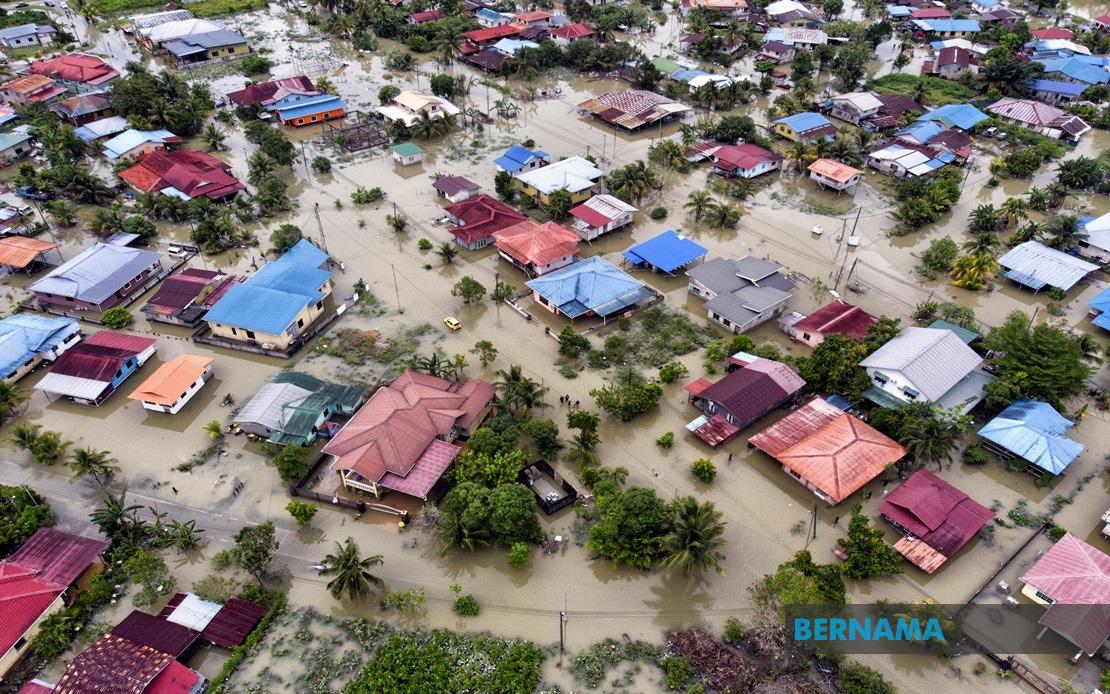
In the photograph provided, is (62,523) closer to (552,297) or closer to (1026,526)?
(552,297)

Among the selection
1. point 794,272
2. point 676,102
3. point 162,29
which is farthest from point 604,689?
point 162,29

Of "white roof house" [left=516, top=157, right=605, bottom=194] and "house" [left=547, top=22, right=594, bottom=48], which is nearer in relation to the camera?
"white roof house" [left=516, top=157, right=605, bottom=194]

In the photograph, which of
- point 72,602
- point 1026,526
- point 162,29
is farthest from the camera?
point 162,29

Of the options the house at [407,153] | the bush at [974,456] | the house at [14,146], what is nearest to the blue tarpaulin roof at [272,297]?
the house at [407,153]

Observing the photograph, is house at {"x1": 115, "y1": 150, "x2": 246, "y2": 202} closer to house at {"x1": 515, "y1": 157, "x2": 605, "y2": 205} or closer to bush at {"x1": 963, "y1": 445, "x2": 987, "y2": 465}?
house at {"x1": 515, "y1": 157, "x2": 605, "y2": 205}

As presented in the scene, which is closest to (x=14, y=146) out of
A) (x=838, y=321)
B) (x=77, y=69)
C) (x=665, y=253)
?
(x=77, y=69)

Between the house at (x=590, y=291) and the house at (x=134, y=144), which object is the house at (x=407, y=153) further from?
the house at (x=590, y=291)

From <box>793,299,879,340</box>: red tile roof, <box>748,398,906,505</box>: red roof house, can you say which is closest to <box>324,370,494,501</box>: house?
<box>748,398,906,505</box>: red roof house
